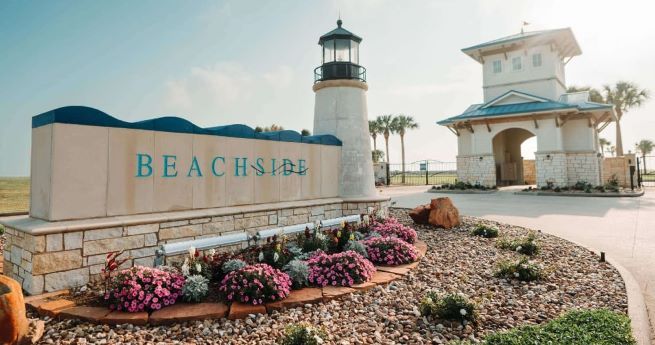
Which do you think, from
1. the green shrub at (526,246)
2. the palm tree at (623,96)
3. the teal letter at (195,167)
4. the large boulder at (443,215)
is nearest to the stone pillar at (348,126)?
the large boulder at (443,215)

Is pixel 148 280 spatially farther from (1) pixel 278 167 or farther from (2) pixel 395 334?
(1) pixel 278 167

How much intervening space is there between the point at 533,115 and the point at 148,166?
23.0 m

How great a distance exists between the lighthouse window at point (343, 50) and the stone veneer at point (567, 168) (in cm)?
1774

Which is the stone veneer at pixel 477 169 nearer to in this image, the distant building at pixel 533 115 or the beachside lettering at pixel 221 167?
the distant building at pixel 533 115

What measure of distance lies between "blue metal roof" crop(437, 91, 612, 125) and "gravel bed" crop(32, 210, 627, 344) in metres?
17.6

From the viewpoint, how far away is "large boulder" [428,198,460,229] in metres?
9.53

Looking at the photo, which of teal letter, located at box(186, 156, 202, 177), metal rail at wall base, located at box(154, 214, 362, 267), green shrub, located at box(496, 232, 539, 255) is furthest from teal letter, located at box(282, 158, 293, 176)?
green shrub, located at box(496, 232, 539, 255)

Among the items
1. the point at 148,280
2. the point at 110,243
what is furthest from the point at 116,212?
the point at 148,280

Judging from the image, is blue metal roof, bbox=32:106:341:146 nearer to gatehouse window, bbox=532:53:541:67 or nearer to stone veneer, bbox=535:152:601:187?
stone veneer, bbox=535:152:601:187

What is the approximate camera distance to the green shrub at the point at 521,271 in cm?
537

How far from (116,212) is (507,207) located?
1448cm

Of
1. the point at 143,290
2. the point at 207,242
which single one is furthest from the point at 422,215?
the point at 143,290

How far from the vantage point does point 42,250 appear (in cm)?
468

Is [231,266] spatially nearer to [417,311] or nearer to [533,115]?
[417,311]
